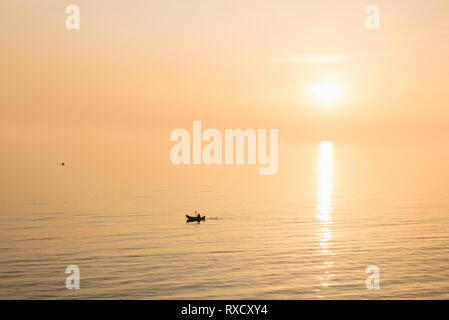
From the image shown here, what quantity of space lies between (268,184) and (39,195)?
8395cm

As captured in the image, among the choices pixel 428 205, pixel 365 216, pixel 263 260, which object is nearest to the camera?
pixel 263 260

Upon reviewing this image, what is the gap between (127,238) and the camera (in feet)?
267

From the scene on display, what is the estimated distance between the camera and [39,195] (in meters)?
140

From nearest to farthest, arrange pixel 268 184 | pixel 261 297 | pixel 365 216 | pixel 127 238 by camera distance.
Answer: pixel 261 297
pixel 127 238
pixel 365 216
pixel 268 184

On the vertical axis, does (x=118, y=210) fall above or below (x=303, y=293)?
above

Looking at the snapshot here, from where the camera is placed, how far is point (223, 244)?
7912 cm

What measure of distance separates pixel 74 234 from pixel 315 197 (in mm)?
82912

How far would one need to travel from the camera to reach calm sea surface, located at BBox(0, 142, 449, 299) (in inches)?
2175

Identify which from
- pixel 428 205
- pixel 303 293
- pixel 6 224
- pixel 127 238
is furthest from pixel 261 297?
pixel 428 205

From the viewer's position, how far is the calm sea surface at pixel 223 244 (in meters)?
55.2

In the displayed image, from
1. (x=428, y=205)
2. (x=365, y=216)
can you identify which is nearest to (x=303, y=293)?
(x=365, y=216)
